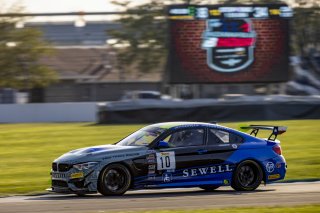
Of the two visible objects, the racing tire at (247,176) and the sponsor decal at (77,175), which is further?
the racing tire at (247,176)

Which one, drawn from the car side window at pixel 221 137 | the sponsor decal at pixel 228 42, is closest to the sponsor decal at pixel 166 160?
the car side window at pixel 221 137

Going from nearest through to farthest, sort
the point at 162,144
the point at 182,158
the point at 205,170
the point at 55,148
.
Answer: the point at 162,144 → the point at 182,158 → the point at 205,170 → the point at 55,148

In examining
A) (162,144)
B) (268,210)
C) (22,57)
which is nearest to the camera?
(268,210)

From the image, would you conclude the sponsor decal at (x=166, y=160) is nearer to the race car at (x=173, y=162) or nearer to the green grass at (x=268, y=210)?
the race car at (x=173, y=162)

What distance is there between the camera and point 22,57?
57.4 m

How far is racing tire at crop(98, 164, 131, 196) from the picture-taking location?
45.1ft

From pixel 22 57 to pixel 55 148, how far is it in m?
34.1

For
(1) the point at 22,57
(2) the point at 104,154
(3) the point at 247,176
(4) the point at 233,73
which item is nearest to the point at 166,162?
(2) the point at 104,154

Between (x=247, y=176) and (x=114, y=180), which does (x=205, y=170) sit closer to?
(x=247, y=176)

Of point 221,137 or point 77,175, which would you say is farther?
point 221,137

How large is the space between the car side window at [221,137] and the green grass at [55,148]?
315 cm

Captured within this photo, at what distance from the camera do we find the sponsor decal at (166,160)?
1418 centimetres

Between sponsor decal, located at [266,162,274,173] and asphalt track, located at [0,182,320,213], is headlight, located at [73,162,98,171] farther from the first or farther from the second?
sponsor decal, located at [266,162,274,173]

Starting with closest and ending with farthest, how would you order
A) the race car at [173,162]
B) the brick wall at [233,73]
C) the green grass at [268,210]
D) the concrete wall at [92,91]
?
the green grass at [268,210] → the race car at [173,162] → the brick wall at [233,73] → the concrete wall at [92,91]
